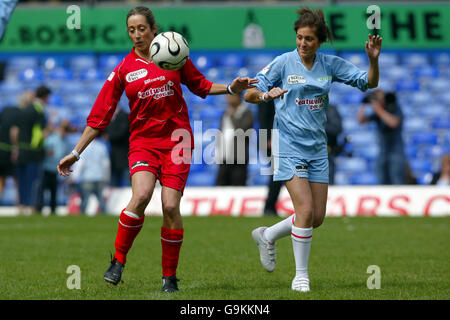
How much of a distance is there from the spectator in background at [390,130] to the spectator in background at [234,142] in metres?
2.75

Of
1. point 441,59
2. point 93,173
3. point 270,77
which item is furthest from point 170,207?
point 441,59

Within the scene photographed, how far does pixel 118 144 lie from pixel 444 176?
22.3 feet

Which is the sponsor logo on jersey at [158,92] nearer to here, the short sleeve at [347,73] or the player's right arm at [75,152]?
the player's right arm at [75,152]

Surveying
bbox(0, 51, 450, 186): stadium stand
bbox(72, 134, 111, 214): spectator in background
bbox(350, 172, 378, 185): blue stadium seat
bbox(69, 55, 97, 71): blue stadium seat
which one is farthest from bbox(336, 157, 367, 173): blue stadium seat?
bbox(69, 55, 97, 71): blue stadium seat

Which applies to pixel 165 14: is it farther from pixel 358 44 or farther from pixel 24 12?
pixel 358 44

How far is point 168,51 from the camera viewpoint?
619 centimetres

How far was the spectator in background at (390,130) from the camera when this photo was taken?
646 inches

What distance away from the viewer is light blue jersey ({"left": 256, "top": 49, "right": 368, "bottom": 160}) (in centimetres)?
671

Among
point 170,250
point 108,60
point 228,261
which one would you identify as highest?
point 108,60

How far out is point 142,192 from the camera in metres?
6.35

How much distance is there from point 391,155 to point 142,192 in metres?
11.2

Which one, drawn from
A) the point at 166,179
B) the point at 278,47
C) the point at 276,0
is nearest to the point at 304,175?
the point at 166,179

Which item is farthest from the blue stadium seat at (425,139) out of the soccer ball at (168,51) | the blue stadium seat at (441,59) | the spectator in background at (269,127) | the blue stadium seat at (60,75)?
the soccer ball at (168,51)

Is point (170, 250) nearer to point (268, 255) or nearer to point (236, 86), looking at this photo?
point (268, 255)
